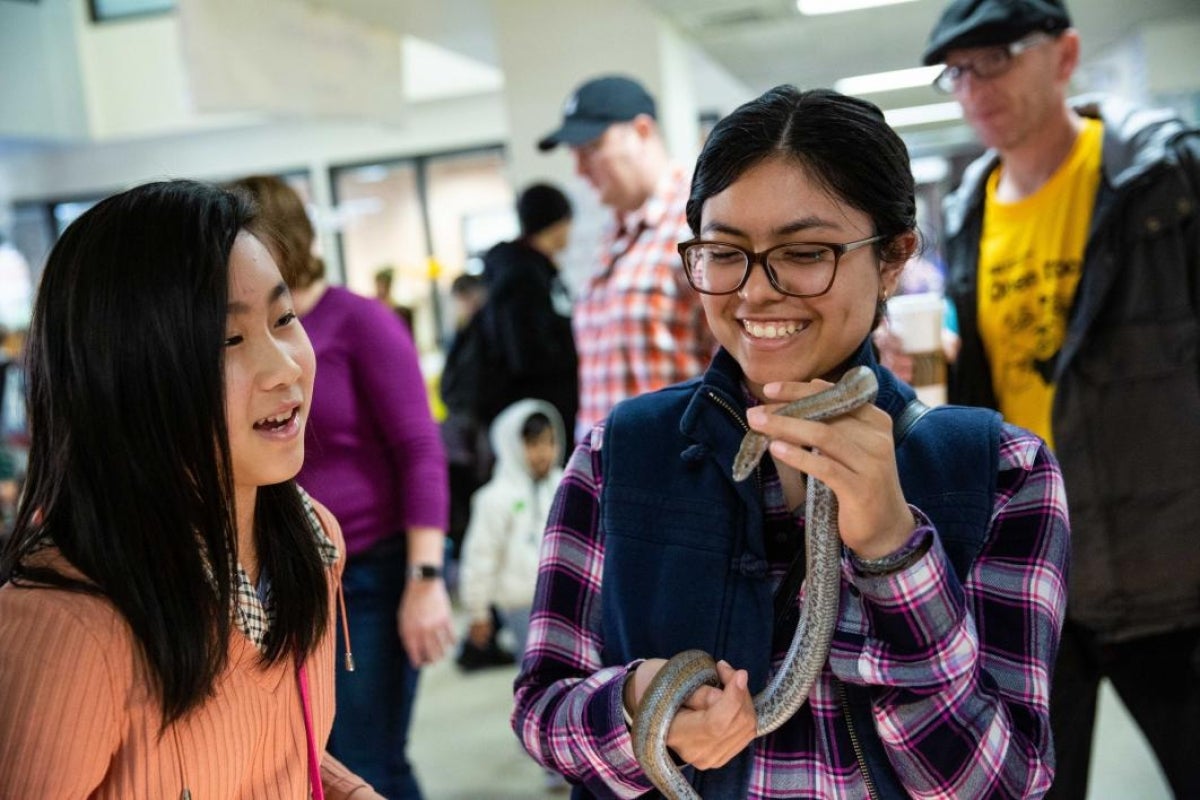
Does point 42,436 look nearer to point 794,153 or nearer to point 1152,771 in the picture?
point 794,153

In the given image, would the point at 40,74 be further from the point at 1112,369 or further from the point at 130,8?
the point at 1112,369

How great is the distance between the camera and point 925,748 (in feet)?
3.72

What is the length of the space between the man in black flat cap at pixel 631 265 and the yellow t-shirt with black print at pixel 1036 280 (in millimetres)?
779

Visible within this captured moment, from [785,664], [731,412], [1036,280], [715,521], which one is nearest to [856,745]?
[785,664]

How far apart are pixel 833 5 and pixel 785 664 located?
20.5ft

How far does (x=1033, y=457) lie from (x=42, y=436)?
1.06 metres

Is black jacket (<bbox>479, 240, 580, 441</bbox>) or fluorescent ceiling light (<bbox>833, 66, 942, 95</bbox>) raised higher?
fluorescent ceiling light (<bbox>833, 66, 942, 95</bbox>)

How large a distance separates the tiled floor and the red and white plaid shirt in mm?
1679

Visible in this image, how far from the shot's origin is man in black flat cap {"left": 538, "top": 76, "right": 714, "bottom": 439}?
2.94 metres

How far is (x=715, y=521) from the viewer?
1271mm

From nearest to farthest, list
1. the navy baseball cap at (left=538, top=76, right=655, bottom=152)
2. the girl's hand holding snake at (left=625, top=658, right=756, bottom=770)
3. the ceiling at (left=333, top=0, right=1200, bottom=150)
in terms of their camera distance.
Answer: the girl's hand holding snake at (left=625, top=658, right=756, bottom=770)
the navy baseball cap at (left=538, top=76, right=655, bottom=152)
the ceiling at (left=333, top=0, right=1200, bottom=150)

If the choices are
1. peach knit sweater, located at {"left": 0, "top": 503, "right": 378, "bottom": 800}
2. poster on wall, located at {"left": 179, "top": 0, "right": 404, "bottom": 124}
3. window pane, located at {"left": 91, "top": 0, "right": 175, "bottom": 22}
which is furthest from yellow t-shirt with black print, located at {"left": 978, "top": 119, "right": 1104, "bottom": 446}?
window pane, located at {"left": 91, "top": 0, "right": 175, "bottom": 22}

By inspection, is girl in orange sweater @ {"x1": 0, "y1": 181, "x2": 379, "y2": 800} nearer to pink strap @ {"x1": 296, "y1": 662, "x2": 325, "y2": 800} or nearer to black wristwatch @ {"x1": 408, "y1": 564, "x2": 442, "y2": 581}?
pink strap @ {"x1": 296, "y1": 662, "x2": 325, "y2": 800}

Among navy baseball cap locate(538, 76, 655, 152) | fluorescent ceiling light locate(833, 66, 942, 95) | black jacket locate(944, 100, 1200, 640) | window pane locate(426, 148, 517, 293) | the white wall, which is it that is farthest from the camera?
window pane locate(426, 148, 517, 293)
